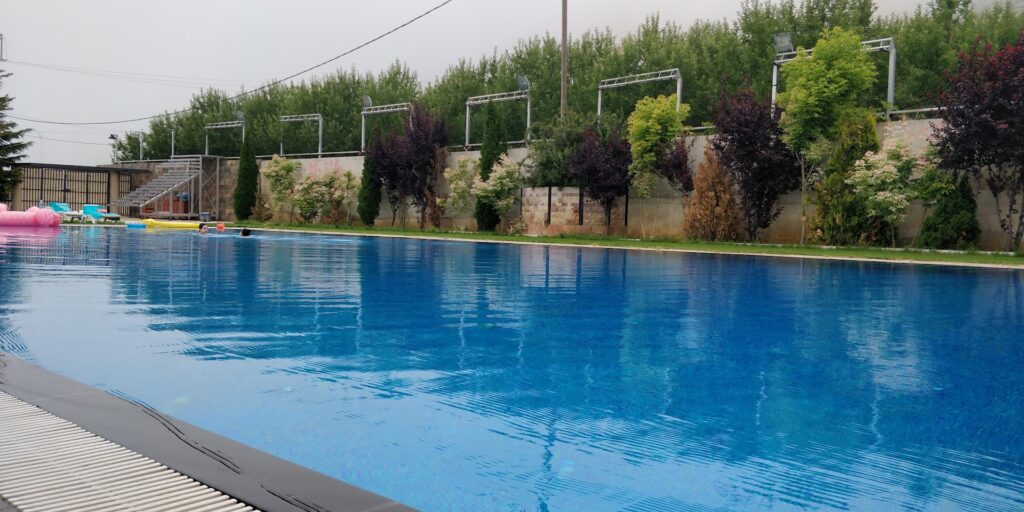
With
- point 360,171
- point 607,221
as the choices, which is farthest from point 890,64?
point 360,171

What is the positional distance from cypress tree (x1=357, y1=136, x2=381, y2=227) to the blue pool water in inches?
990

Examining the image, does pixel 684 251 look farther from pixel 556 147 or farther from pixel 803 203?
pixel 556 147

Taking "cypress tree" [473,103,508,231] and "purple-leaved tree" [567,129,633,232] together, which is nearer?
"purple-leaved tree" [567,129,633,232]

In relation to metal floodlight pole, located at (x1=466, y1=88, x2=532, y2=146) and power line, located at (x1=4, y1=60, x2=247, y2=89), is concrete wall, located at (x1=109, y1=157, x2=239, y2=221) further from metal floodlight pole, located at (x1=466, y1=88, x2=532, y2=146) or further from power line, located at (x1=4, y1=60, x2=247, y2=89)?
metal floodlight pole, located at (x1=466, y1=88, x2=532, y2=146)

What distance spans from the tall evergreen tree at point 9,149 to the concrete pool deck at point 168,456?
4171 centimetres

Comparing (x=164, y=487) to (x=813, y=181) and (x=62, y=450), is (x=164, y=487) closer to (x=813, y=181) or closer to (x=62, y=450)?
(x=62, y=450)

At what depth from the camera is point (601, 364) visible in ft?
17.9

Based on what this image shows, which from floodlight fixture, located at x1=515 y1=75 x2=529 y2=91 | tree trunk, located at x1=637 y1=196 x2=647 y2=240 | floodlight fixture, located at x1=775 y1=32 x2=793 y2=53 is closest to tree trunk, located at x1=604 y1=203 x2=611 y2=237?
tree trunk, located at x1=637 y1=196 x2=647 y2=240

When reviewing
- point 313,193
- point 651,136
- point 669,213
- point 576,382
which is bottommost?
point 576,382

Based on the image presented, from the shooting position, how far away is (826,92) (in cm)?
2123

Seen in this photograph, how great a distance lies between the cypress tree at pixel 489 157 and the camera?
102 ft

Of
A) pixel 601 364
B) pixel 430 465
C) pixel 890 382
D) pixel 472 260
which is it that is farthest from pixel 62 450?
pixel 472 260

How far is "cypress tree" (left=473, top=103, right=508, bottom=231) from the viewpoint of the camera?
102ft

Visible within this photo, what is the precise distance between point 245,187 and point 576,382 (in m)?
39.7
